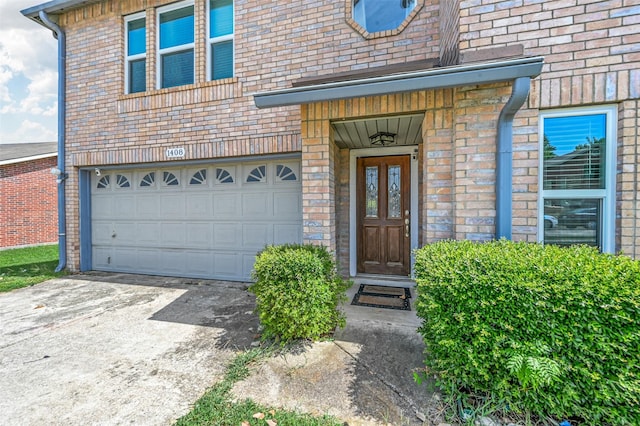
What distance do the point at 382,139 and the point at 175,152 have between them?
378 cm

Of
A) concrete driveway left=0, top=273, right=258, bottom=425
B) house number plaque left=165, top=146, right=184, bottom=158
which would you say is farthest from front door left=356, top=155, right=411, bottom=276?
house number plaque left=165, top=146, right=184, bottom=158

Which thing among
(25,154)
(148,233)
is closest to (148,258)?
(148,233)

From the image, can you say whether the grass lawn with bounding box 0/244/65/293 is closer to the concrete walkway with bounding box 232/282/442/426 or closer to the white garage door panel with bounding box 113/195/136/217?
the white garage door panel with bounding box 113/195/136/217

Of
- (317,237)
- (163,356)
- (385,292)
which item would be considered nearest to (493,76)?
(317,237)

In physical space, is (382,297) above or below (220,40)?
below

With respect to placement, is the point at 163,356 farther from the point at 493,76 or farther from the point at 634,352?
the point at 493,76

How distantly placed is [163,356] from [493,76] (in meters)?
4.08

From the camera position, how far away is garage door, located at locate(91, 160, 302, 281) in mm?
5035

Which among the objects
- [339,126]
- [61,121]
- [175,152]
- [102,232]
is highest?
[61,121]

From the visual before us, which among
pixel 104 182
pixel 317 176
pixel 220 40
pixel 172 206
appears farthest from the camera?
pixel 104 182

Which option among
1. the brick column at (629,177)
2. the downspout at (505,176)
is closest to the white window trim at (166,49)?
the downspout at (505,176)

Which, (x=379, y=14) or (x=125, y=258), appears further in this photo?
(x=125, y=258)

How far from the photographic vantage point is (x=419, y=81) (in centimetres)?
261

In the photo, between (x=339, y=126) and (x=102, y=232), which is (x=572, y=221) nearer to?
(x=339, y=126)
